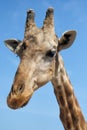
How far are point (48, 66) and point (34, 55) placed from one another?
720 millimetres

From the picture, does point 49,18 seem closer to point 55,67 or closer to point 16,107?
point 55,67

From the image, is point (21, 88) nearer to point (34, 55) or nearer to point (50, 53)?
point (34, 55)

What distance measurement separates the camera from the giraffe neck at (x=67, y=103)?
34.4 feet

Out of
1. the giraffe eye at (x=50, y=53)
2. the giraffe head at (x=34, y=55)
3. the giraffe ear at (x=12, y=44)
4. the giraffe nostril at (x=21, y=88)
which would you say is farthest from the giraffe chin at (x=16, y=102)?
the giraffe ear at (x=12, y=44)

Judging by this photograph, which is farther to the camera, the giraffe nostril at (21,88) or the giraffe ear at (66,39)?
the giraffe ear at (66,39)

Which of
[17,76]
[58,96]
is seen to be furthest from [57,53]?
[17,76]

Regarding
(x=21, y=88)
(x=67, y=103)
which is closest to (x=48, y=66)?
(x=67, y=103)

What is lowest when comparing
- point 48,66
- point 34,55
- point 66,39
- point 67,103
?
point 67,103

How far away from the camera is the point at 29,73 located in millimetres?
9828

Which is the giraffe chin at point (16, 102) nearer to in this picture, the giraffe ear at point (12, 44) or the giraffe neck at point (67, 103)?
the giraffe neck at point (67, 103)

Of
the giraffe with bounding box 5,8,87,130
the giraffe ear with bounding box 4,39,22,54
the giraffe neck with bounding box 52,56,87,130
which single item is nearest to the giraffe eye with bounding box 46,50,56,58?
the giraffe with bounding box 5,8,87,130

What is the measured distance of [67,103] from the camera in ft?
35.5

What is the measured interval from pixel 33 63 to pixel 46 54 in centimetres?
67

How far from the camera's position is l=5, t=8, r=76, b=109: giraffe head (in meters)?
9.28
